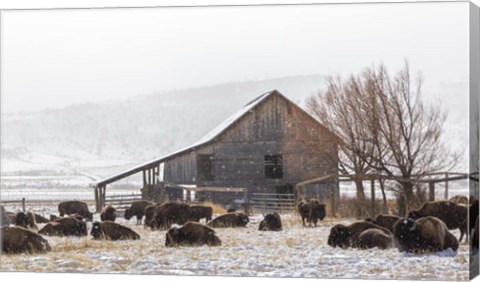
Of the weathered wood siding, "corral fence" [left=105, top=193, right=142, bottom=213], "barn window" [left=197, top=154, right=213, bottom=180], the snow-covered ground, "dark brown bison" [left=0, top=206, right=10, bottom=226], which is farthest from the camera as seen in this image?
"dark brown bison" [left=0, top=206, right=10, bottom=226]

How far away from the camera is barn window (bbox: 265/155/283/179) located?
1950cm

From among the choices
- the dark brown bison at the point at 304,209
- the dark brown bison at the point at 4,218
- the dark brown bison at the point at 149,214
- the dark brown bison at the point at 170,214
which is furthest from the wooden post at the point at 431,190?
the dark brown bison at the point at 4,218

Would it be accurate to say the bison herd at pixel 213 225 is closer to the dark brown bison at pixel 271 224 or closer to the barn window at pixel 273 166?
the dark brown bison at pixel 271 224

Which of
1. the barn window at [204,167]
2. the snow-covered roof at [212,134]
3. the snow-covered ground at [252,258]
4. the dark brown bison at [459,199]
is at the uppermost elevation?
the snow-covered roof at [212,134]

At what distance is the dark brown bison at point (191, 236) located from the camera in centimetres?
1953

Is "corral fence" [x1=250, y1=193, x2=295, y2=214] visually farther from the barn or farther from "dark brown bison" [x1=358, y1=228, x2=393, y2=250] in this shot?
"dark brown bison" [x1=358, y1=228, x2=393, y2=250]

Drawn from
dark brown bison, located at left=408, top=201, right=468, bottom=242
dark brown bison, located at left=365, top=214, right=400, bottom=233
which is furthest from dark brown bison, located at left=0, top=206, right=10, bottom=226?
dark brown bison, located at left=408, top=201, right=468, bottom=242

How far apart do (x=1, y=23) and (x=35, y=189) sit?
6.93 feet

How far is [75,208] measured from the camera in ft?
65.9

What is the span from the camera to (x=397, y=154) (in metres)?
19.0

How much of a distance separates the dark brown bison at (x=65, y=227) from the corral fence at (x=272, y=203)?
2.20 metres

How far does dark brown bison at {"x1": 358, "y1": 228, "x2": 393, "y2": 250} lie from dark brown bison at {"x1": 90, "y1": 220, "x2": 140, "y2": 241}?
2825mm

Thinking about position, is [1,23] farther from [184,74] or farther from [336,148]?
[336,148]

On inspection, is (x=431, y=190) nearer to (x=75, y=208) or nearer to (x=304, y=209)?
(x=304, y=209)
